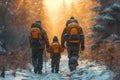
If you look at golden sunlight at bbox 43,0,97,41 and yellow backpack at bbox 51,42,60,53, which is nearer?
yellow backpack at bbox 51,42,60,53

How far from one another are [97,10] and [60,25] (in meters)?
74.7

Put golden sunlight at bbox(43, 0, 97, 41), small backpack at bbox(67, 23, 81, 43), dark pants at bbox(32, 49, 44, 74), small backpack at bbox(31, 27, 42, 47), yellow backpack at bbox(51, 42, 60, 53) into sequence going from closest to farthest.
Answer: small backpack at bbox(67, 23, 81, 43)
small backpack at bbox(31, 27, 42, 47)
dark pants at bbox(32, 49, 44, 74)
yellow backpack at bbox(51, 42, 60, 53)
golden sunlight at bbox(43, 0, 97, 41)

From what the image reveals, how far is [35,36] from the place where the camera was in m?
15.5

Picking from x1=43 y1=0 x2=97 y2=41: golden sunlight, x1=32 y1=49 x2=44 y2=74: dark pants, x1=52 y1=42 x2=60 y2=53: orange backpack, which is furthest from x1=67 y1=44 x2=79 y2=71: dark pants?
x1=43 y1=0 x2=97 y2=41: golden sunlight

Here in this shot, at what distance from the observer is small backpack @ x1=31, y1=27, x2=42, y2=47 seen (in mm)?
Answer: 15453

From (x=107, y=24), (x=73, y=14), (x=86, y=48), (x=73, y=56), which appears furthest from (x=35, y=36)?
(x=73, y=14)

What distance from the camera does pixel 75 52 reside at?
15297mm

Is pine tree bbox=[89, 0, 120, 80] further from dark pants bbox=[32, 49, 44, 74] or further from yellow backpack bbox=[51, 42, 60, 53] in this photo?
dark pants bbox=[32, 49, 44, 74]

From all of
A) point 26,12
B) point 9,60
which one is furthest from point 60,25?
point 9,60

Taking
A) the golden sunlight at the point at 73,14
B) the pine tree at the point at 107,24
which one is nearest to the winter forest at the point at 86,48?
the pine tree at the point at 107,24

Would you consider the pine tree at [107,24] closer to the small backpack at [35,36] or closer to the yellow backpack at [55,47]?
the yellow backpack at [55,47]

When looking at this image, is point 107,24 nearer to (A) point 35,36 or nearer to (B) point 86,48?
(B) point 86,48

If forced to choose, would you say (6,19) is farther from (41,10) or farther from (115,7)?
(41,10)

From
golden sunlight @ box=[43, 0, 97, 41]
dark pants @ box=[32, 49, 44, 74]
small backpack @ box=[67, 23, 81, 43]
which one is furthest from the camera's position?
golden sunlight @ box=[43, 0, 97, 41]
